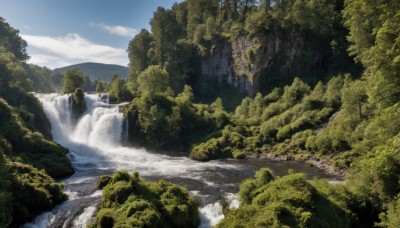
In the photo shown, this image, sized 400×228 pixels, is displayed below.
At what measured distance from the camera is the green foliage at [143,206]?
77.4 feet


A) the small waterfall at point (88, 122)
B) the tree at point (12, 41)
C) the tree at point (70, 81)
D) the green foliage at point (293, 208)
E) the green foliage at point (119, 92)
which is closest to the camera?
the green foliage at point (293, 208)

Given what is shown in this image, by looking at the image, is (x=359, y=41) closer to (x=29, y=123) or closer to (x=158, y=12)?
(x=29, y=123)

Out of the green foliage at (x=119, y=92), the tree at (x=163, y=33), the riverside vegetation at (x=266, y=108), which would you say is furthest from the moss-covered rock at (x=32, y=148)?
the tree at (x=163, y=33)

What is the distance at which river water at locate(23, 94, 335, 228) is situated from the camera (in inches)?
1166

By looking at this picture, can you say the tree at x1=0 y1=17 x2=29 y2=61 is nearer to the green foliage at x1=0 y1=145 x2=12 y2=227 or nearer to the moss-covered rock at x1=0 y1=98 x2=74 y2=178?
the moss-covered rock at x1=0 y1=98 x2=74 y2=178

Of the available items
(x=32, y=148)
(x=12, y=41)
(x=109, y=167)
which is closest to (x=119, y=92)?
(x=109, y=167)

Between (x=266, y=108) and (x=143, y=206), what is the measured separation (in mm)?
58866

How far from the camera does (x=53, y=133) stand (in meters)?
74.4

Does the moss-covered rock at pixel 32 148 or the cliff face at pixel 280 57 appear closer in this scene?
the moss-covered rock at pixel 32 148

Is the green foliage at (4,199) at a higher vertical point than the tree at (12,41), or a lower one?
lower

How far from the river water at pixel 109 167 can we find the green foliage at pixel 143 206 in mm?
2454

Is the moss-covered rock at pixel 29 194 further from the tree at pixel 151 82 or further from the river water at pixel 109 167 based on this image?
the tree at pixel 151 82

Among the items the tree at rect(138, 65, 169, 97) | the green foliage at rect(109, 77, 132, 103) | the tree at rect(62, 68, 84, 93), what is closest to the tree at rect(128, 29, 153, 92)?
the tree at rect(62, 68, 84, 93)

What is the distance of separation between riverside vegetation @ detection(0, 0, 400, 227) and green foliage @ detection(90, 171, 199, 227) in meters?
0.12
